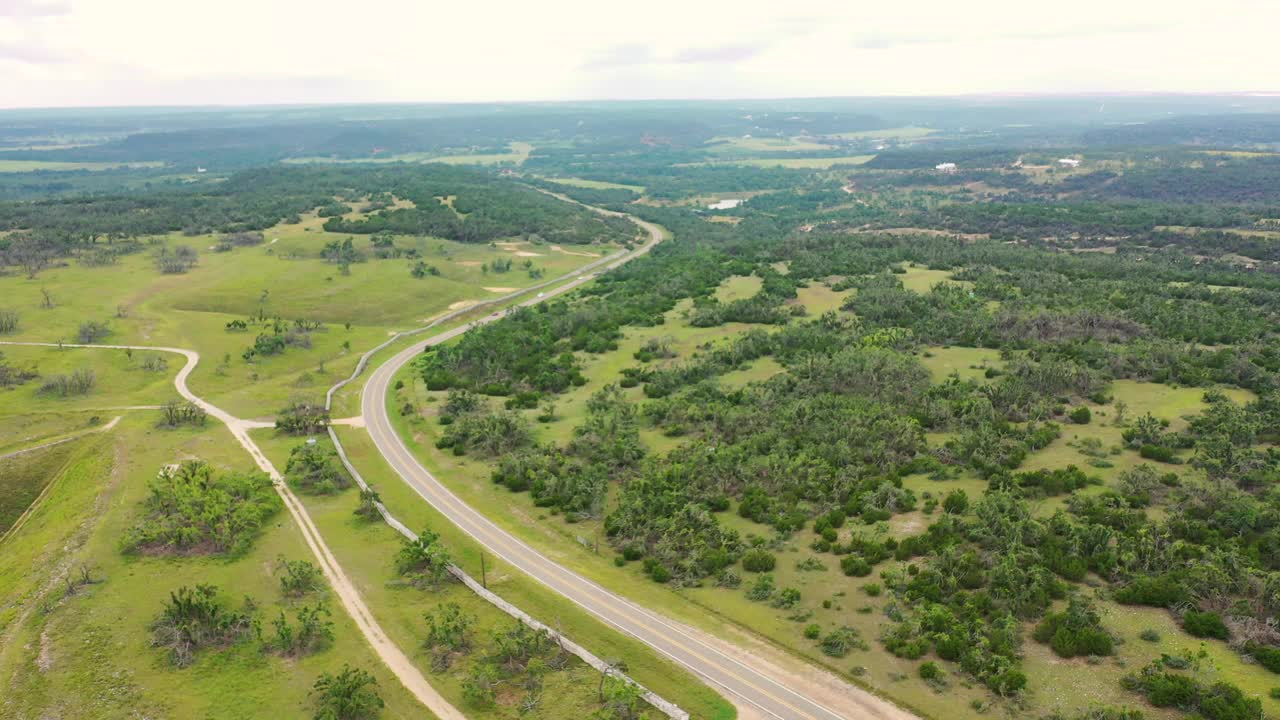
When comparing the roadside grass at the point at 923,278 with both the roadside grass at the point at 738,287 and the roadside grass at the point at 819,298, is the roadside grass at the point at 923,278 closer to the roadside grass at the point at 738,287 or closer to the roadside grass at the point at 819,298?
the roadside grass at the point at 819,298

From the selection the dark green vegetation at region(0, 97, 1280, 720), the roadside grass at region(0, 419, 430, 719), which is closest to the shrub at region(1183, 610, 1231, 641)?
the dark green vegetation at region(0, 97, 1280, 720)

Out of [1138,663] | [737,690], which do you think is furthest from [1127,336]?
[737,690]

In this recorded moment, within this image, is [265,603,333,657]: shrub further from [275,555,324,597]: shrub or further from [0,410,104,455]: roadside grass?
[0,410,104,455]: roadside grass

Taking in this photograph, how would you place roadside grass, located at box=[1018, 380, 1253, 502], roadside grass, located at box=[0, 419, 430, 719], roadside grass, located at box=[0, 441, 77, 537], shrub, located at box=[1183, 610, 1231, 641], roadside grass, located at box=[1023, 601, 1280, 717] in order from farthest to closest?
roadside grass, located at box=[0, 441, 77, 537] < roadside grass, located at box=[1018, 380, 1253, 502] < roadside grass, located at box=[0, 419, 430, 719] < shrub, located at box=[1183, 610, 1231, 641] < roadside grass, located at box=[1023, 601, 1280, 717]

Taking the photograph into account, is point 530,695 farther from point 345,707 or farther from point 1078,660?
point 1078,660

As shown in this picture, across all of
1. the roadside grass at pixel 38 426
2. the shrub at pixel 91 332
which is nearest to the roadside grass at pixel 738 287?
the roadside grass at pixel 38 426

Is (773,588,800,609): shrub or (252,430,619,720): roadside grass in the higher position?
(773,588,800,609): shrub
